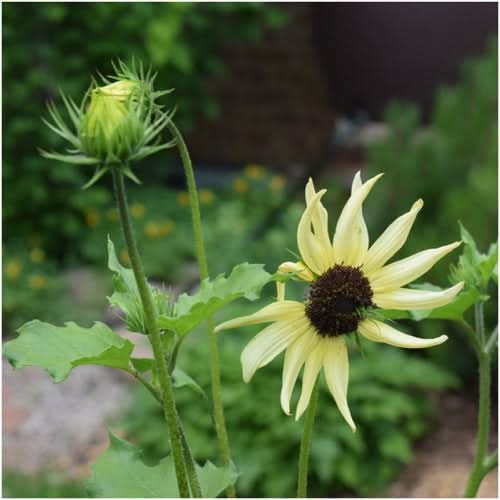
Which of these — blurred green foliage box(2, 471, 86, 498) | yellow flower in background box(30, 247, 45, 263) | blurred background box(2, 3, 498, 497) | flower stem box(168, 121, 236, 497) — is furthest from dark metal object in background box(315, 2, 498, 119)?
flower stem box(168, 121, 236, 497)

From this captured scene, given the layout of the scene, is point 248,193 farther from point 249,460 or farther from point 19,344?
point 19,344

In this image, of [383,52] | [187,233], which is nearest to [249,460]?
[187,233]

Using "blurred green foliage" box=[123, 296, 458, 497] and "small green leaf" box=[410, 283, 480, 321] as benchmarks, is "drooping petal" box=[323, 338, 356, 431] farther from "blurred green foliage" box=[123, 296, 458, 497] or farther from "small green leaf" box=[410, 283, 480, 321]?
"blurred green foliage" box=[123, 296, 458, 497]

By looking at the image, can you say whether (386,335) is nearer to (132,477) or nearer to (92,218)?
(132,477)

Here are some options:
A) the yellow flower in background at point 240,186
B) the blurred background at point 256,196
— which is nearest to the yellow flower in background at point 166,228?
the blurred background at point 256,196

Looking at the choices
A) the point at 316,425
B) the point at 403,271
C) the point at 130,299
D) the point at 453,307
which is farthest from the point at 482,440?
the point at 316,425

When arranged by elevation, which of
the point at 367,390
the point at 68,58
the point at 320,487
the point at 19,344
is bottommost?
the point at 320,487
